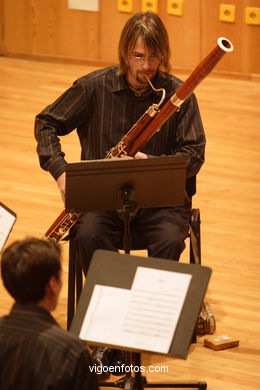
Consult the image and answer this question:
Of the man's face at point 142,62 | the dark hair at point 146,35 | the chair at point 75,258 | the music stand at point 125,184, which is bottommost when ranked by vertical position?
the chair at point 75,258

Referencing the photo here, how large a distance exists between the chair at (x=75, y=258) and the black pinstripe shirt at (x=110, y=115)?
0.20m

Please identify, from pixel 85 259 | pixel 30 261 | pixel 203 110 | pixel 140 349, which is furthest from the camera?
pixel 203 110

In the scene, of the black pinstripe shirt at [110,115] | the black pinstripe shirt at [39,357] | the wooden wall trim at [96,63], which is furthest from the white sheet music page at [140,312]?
the wooden wall trim at [96,63]

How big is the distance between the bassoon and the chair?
2.7 inches

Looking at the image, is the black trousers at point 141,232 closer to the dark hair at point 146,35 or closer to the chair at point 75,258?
the chair at point 75,258

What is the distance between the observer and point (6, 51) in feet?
24.5

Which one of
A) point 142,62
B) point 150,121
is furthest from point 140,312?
point 142,62

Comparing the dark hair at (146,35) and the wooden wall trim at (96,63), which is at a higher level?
the dark hair at (146,35)

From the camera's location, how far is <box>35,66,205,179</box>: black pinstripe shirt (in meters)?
3.45

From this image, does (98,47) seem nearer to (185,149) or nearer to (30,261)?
(185,149)

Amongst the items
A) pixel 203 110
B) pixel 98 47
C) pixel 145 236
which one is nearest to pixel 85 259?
pixel 145 236

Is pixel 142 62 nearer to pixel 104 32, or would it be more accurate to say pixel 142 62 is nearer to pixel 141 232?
pixel 141 232

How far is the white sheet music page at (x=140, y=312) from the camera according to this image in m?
2.30

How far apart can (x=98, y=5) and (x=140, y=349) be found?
5.20 meters
